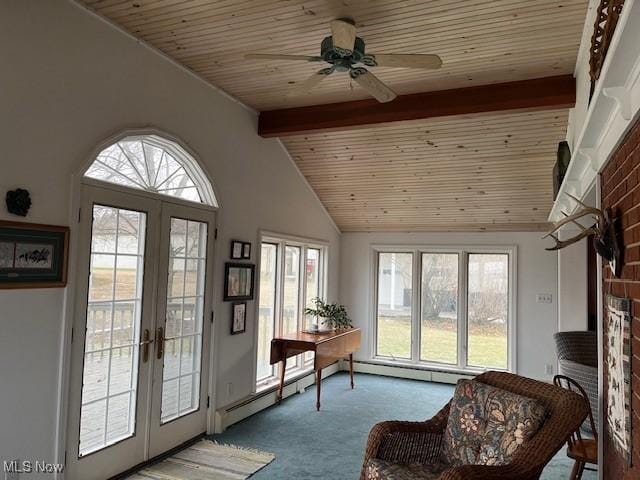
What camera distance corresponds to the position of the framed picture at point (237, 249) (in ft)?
14.0

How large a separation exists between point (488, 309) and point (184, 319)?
3992 mm

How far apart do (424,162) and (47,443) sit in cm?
403

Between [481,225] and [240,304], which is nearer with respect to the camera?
[240,304]

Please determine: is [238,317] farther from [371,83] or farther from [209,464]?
[371,83]

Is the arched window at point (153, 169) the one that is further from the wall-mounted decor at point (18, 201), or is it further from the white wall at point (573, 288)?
the white wall at point (573, 288)

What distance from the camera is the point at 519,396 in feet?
7.91

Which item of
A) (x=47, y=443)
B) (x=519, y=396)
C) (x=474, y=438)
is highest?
(x=519, y=396)

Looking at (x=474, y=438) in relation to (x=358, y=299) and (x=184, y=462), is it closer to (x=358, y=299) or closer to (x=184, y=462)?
(x=184, y=462)

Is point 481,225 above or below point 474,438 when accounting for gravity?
above

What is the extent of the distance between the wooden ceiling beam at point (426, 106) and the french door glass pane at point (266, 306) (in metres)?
1.26

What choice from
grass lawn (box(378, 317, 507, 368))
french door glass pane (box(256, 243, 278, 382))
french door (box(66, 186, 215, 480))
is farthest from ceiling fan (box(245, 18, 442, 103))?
grass lawn (box(378, 317, 507, 368))

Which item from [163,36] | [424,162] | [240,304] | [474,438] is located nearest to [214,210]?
[240,304]

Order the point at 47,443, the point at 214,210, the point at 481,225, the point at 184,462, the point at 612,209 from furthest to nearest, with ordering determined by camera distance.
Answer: the point at 481,225
the point at 214,210
the point at 184,462
the point at 47,443
the point at 612,209

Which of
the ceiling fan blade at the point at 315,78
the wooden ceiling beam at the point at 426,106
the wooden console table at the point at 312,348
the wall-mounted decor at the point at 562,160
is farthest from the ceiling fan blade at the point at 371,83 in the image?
the wooden console table at the point at 312,348
